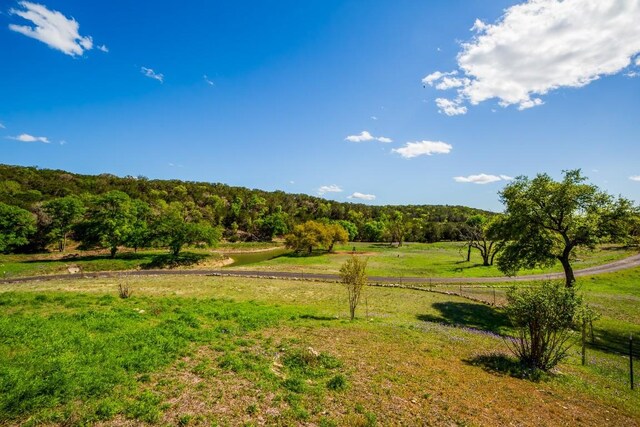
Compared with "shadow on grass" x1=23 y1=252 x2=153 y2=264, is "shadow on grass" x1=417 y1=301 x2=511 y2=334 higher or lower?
higher

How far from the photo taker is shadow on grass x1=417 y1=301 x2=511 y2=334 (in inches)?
1006

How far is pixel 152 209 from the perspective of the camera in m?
100

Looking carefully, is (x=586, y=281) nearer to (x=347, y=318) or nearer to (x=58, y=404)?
(x=347, y=318)

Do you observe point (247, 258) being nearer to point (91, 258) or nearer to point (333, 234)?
point (333, 234)

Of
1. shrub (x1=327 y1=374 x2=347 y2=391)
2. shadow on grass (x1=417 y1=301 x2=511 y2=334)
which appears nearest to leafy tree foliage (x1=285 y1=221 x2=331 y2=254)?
shadow on grass (x1=417 y1=301 x2=511 y2=334)

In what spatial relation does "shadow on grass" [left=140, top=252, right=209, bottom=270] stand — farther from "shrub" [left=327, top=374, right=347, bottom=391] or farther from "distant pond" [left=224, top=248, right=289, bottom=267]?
"shrub" [left=327, top=374, right=347, bottom=391]

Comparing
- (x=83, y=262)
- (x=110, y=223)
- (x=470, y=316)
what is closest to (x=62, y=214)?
(x=110, y=223)

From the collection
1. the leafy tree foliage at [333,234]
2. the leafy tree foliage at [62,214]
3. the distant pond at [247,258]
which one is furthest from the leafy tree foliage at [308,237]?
the leafy tree foliage at [62,214]

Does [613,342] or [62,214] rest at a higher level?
[62,214]

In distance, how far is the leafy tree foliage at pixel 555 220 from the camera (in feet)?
95.5

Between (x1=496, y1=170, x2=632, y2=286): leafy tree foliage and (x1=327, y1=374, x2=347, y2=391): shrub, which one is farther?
(x1=496, y1=170, x2=632, y2=286): leafy tree foliage

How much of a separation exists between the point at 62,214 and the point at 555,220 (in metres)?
88.9

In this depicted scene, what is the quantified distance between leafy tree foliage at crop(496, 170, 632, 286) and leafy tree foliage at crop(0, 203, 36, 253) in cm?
8235

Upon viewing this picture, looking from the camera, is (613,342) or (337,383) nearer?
(337,383)
